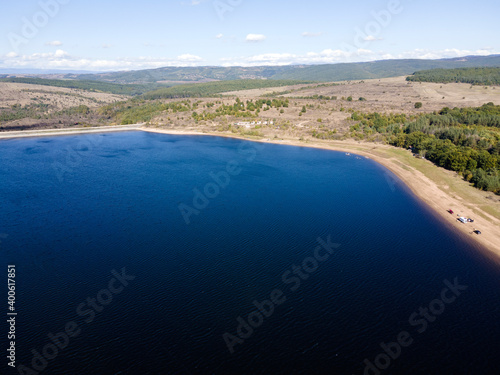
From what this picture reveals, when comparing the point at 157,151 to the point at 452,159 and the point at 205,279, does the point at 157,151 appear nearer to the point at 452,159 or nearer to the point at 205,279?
the point at 205,279

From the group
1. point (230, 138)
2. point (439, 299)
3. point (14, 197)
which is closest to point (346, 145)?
point (230, 138)

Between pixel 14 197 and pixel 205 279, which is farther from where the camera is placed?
pixel 14 197
